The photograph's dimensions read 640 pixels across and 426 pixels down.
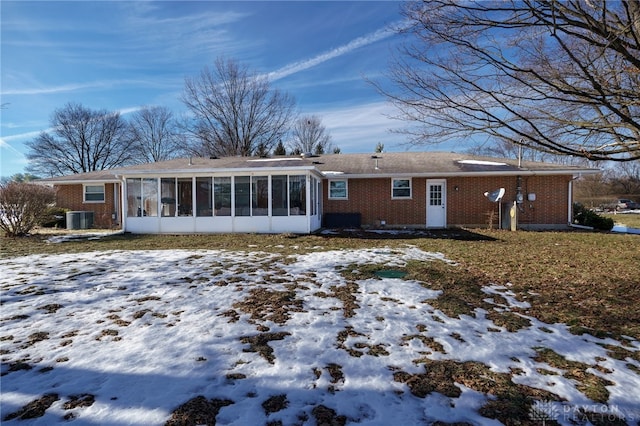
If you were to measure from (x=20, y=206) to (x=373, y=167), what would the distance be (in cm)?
1403

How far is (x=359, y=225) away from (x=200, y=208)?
6.88m

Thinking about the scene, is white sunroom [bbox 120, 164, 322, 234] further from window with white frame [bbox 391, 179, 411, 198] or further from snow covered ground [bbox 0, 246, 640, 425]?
snow covered ground [bbox 0, 246, 640, 425]

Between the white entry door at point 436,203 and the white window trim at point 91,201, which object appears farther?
the white window trim at point 91,201

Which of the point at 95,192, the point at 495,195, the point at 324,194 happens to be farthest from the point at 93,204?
the point at 495,195

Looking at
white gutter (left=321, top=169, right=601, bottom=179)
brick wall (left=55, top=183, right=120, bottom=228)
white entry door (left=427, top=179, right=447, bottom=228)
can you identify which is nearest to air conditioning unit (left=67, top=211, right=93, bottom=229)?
brick wall (left=55, top=183, right=120, bottom=228)

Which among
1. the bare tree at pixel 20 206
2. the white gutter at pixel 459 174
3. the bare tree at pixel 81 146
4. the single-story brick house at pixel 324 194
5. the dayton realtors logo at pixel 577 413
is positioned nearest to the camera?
the dayton realtors logo at pixel 577 413

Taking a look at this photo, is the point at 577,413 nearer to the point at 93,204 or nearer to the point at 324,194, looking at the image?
the point at 324,194

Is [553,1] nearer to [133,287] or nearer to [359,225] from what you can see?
[133,287]

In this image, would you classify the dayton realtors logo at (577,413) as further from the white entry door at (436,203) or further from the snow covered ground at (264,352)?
the white entry door at (436,203)

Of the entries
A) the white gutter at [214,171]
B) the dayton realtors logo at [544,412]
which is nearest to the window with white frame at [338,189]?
the white gutter at [214,171]

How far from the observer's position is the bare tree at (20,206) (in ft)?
39.0

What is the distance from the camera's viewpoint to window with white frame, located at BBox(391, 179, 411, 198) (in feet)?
52.0

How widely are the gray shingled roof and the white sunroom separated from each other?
1.10 feet

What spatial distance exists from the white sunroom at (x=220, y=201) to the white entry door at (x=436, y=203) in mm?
5577
